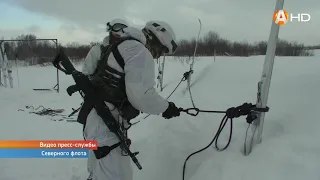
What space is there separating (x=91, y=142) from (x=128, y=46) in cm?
89

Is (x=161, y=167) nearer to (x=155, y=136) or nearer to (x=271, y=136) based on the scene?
(x=155, y=136)

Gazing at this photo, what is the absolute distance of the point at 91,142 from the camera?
8.15 ft

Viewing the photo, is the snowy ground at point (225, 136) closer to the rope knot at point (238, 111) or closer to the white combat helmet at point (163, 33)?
the rope knot at point (238, 111)

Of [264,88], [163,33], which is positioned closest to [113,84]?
[163,33]

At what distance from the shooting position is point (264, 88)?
98.4 inches

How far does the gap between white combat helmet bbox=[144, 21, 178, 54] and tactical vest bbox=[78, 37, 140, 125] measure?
38 cm

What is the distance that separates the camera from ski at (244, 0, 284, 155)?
8.09ft

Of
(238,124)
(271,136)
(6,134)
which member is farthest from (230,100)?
(6,134)

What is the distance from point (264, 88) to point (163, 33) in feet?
3.34

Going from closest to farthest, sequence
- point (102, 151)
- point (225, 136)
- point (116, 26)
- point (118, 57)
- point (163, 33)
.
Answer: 1. point (118, 57)
2. point (102, 151)
3. point (163, 33)
4. point (225, 136)
5. point (116, 26)

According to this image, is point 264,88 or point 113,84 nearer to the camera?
point 113,84

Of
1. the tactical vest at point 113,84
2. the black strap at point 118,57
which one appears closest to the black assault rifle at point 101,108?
the tactical vest at point 113,84

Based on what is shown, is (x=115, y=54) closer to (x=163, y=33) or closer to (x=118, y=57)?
(x=118, y=57)

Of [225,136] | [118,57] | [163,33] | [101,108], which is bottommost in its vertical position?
[225,136]
